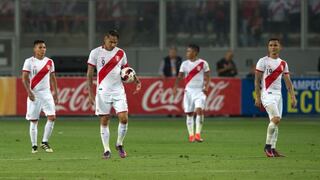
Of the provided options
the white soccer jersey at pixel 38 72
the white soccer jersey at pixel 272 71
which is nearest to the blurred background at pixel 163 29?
the white soccer jersey at pixel 38 72

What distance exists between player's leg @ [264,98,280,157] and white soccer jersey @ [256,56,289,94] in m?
0.25

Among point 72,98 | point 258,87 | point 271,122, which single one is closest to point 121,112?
point 258,87

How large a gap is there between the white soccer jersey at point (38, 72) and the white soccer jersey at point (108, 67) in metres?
2.39

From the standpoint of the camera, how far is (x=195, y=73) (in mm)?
25906

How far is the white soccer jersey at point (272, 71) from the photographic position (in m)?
20.2

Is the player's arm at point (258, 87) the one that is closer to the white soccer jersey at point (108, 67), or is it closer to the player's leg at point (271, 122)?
the player's leg at point (271, 122)

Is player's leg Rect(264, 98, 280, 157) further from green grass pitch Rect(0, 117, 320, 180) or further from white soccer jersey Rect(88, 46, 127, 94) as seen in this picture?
white soccer jersey Rect(88, 46, 127, 94)

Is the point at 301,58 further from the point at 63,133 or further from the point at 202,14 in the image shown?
the point at 63,133

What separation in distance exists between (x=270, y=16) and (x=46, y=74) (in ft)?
68.5

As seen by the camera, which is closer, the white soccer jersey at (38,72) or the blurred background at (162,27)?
the white soccer jersey at (38,72)

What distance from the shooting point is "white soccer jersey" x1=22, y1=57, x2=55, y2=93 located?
71.3ft

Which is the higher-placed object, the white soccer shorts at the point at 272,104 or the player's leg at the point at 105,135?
the white soccer shorts at the point at 272,104

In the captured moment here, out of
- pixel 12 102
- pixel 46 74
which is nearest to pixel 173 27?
pixel 12 102

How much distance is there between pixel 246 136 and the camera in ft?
88.0
